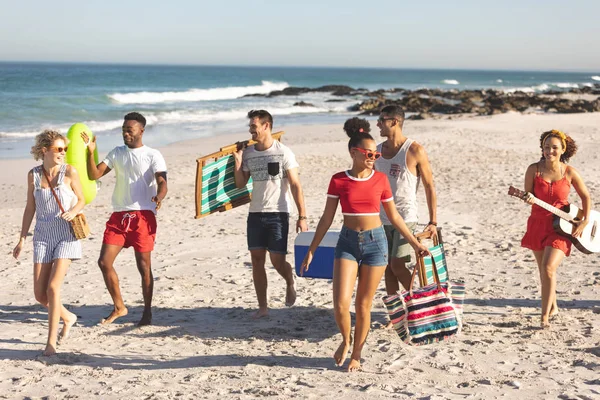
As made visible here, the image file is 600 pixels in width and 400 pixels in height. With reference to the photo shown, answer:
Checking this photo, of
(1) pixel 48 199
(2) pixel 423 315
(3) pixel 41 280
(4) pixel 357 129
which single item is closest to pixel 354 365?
(2) pixel 423 315

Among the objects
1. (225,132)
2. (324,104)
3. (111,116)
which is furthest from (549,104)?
(111,116)

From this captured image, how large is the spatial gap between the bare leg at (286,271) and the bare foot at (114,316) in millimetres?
1340

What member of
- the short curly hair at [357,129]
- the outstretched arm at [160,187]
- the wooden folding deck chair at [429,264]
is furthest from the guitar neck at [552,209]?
the outstretched arm at [160,187]

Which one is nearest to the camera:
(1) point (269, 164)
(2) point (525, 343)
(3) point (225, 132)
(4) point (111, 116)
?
(2) point (525, 343)

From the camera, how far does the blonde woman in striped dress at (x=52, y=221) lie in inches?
214

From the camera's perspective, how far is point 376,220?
16.2 feet

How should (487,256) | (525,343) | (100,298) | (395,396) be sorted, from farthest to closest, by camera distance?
(487,256)
(100,298)
(525,343)
(395,396)

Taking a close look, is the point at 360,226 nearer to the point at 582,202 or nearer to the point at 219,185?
the point at 219,185

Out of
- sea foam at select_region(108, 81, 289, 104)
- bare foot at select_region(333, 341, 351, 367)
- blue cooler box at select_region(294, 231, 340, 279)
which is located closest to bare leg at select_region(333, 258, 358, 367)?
bare foot at select_region(333, 341, 351, 367)

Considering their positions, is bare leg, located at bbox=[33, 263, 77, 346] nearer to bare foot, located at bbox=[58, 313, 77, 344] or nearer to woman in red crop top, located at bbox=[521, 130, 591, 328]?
bare foot, located at bbox=[58, 313, 77, 344]

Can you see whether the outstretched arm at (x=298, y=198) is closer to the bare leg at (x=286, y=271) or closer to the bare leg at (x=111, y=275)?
the bare leg at (x=286, y=271)

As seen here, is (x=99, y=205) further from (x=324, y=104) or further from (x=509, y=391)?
(x=324, y=104)

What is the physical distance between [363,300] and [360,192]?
2.43 ft

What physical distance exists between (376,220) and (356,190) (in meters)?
0.25
